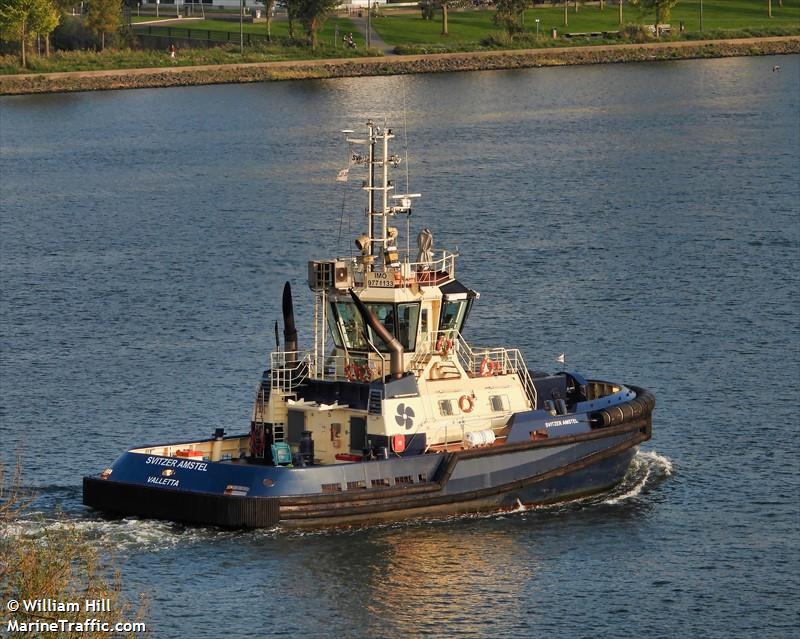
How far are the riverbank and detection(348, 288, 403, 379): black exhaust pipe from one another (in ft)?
371

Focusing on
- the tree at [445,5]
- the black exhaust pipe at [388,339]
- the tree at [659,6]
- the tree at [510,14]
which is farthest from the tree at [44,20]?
the black exhaust pipe at [388,339]

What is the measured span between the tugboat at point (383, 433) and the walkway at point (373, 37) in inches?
4733

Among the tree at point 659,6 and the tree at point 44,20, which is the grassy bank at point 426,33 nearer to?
the tree at point 659,6

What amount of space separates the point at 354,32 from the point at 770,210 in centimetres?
8893

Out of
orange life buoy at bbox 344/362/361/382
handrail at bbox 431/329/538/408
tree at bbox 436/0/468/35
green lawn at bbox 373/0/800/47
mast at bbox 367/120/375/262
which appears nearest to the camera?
mast at bbox 367/120/375/262

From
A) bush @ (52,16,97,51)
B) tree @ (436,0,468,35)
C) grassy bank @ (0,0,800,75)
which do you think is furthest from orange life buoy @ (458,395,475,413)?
tree @ (436,0,468,35)

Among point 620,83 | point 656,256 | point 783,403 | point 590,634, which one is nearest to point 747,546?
point 590,634

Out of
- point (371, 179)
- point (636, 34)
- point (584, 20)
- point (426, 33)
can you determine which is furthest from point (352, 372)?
point (584, 20)

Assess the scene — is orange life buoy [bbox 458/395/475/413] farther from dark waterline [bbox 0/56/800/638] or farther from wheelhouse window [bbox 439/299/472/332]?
dark waterline [bbox 0/56/800/638]

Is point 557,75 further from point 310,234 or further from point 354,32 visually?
point 310,234

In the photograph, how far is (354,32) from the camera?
6845 inches

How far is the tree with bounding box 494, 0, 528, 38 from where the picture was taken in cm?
17138

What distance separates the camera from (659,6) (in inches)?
6821

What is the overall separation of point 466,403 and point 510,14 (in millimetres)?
131169
